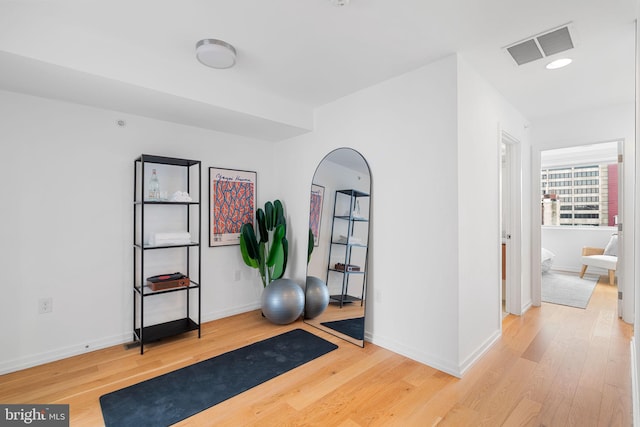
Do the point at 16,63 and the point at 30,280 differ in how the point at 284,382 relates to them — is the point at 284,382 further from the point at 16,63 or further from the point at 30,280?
the point at 16,63

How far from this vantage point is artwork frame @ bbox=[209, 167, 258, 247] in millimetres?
3480

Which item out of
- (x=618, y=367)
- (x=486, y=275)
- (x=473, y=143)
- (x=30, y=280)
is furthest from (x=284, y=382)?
(x=618, y=367)

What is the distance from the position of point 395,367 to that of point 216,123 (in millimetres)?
2849

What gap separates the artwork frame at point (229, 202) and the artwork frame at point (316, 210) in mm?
825

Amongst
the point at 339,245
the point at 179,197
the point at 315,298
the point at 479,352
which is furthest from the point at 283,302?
the point at 479,352

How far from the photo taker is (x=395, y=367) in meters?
2.41

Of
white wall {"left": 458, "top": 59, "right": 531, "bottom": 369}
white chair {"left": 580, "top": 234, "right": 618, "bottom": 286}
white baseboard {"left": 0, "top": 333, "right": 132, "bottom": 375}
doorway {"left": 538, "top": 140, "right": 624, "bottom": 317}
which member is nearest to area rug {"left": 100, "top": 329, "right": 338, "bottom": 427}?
white baseboard {"left": 0, "top": 333, "right": 132, "bottom": 375}

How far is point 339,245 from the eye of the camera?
10.3 ft

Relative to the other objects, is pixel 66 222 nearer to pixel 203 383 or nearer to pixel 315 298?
Answer: pixel 203 383

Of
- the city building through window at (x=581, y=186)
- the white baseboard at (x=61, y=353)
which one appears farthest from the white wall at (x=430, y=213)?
the city building through window at (x=581, y=186)

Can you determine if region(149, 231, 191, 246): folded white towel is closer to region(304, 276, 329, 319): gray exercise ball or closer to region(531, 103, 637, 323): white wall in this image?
region(304, 276, 329, 319): gray exercise ball

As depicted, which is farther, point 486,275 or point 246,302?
point 246,302

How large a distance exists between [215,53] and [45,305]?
2451mm

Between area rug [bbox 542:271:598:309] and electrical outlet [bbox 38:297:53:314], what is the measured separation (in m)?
5.56
